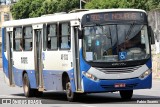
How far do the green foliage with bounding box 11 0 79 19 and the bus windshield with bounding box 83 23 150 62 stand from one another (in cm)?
7108

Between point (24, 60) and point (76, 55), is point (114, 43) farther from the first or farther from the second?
point (24, 60)

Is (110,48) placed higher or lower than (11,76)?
higher

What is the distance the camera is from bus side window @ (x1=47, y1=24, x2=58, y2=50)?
2219 centimetres

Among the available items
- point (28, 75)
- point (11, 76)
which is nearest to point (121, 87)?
point (28, 75)

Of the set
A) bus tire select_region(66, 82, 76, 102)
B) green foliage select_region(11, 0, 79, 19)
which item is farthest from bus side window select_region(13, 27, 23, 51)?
green foliage select_region(11, 0, 79, 19)

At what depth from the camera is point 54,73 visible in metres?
22.4

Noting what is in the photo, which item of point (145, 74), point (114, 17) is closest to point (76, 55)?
point (114, 17)

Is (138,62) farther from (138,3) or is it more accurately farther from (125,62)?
(138,3)

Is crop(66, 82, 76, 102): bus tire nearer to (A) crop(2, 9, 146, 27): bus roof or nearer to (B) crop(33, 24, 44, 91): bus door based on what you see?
(A) crop(2, 9, 146, 27): bus roof

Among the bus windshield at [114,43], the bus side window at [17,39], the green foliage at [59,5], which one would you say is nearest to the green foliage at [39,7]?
the green foliage at [59,5]

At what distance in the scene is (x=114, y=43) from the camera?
2017 centimetres

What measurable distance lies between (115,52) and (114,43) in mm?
288

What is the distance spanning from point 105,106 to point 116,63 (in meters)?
1.68

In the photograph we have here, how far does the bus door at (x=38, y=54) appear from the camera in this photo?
23.6 m
